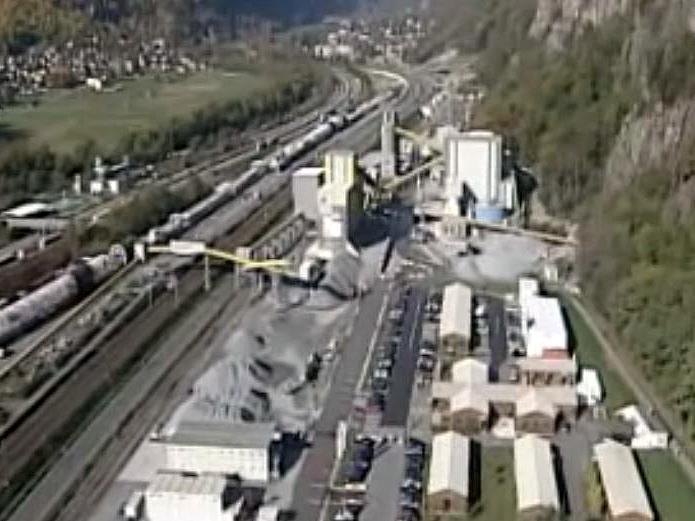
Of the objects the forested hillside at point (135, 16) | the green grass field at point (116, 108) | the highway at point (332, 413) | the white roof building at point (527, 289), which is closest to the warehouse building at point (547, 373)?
the highway at point (332, 413)

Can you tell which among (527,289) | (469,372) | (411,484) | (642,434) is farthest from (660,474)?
(527,289)

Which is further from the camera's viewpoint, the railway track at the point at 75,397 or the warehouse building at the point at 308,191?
the warehouse building at the point at 308,191

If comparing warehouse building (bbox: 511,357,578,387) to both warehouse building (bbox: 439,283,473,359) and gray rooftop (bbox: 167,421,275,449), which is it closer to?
warehouse building (bbox: 439,283,473,359)

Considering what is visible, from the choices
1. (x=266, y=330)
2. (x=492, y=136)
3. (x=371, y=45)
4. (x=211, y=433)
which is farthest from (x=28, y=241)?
(x=371, y=45)

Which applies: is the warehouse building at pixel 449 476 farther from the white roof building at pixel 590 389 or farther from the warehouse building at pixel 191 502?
the white roof building at pixel 590 389

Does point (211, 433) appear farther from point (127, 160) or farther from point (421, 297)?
point (127, 160)

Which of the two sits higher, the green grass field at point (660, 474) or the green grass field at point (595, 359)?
the green grass field at point (595, 359)
